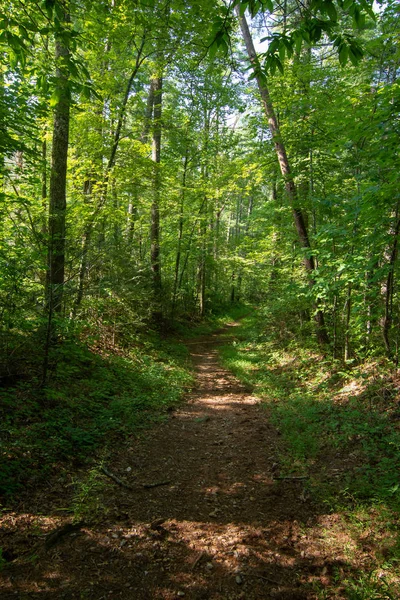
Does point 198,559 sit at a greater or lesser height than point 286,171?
lesser

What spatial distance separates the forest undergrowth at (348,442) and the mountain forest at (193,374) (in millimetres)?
29

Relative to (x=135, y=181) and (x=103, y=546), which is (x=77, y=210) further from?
(x=103, y=546)

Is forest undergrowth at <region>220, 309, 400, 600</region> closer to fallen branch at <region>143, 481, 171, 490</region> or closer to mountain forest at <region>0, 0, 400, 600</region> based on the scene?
mountain forest at <region>0, 0, 400, 600</region>

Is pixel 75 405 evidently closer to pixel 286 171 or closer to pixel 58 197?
pixel 58 197

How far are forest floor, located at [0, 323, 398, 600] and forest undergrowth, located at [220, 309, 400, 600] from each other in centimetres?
12

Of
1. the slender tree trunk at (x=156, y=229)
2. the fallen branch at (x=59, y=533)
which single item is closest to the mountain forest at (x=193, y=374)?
the fallen branch at (x=59, y=533)

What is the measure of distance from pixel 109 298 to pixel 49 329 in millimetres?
4483

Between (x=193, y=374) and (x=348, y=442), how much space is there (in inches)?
223

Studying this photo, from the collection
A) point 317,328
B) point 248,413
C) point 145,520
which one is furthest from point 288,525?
point 317,328

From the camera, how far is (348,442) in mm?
4625

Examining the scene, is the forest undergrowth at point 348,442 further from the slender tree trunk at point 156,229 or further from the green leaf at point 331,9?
the slender tree trunk at point 156,229

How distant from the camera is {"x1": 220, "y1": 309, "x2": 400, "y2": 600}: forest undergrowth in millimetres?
2795

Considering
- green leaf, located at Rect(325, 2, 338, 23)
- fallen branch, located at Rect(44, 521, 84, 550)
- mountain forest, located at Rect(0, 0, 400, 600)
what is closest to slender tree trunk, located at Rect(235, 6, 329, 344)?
mountain forest, located at Rect(0, 0, 400, 600)

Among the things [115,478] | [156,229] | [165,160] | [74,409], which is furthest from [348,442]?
[165,160]
